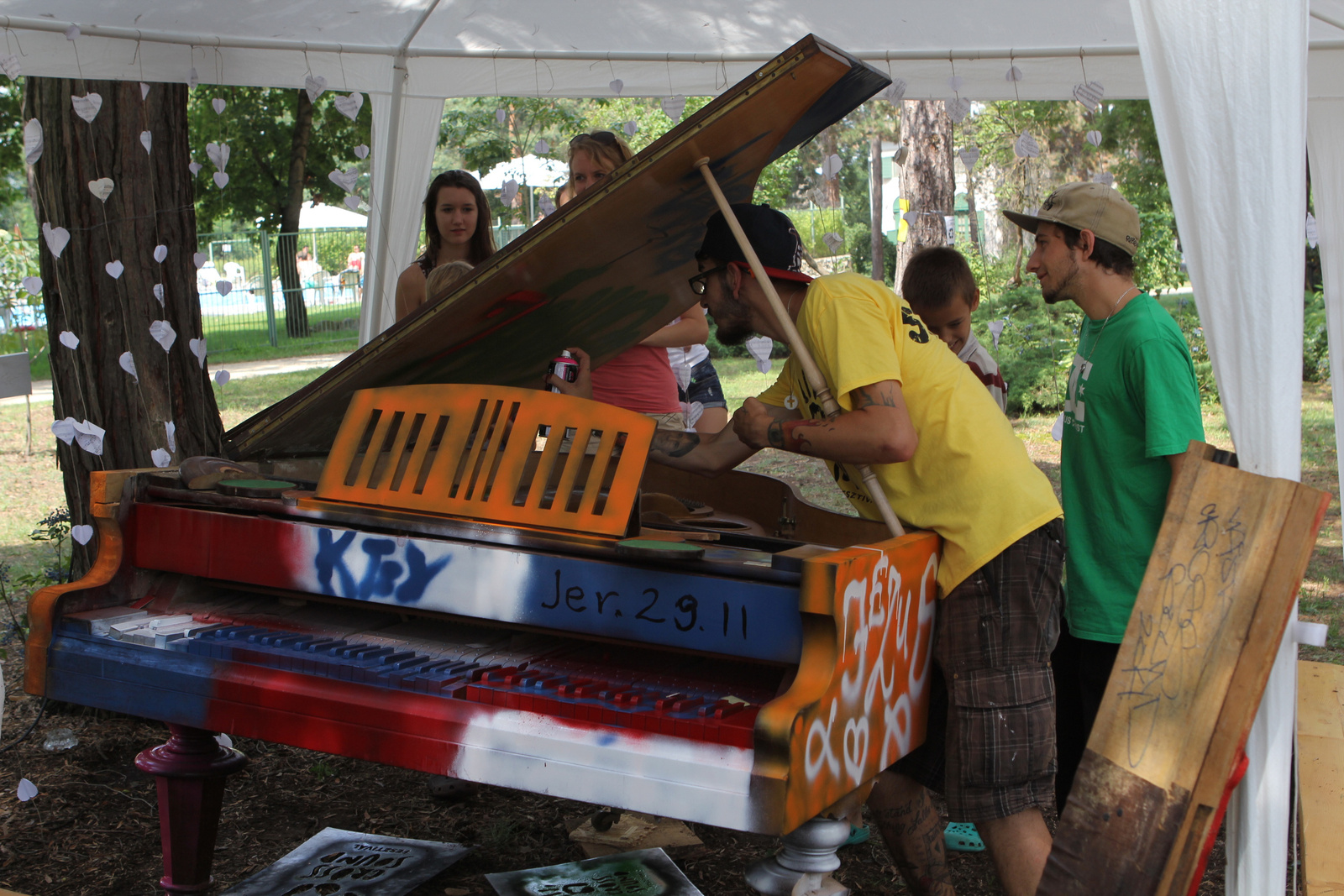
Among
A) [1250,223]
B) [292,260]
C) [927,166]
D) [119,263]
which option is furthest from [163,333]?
[292,260]

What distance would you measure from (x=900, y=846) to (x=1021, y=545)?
0.92 m

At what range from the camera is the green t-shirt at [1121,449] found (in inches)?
105

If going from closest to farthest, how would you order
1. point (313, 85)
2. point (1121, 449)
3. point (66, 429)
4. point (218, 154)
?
point (1121, 449)
point (66, 429)
point (218, 154)
point (313, 85)

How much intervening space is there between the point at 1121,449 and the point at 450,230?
269 cm

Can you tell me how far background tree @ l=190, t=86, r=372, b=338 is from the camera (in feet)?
55.7

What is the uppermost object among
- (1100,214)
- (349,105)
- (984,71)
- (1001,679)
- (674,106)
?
(984,71)

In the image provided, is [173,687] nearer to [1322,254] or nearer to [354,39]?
[354,39]

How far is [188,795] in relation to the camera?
2877mm

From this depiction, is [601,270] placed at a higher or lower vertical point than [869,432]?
higher

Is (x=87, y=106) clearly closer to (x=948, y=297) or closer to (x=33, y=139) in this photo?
(x=33, y=139)

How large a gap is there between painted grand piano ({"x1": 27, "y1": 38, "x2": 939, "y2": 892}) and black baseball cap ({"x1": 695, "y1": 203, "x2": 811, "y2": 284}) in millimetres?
149

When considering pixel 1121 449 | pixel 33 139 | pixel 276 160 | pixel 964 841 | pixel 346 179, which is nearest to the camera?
pixel 1121 449

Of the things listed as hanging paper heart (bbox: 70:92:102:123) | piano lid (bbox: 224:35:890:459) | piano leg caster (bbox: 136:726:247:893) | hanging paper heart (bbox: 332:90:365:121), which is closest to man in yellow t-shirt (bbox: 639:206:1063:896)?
piano lid (bbox: 224:35:890:459)

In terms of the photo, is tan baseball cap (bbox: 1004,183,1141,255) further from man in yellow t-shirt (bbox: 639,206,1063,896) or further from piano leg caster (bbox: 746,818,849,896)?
piano leg caster (bbox: 746,818,849,896)
